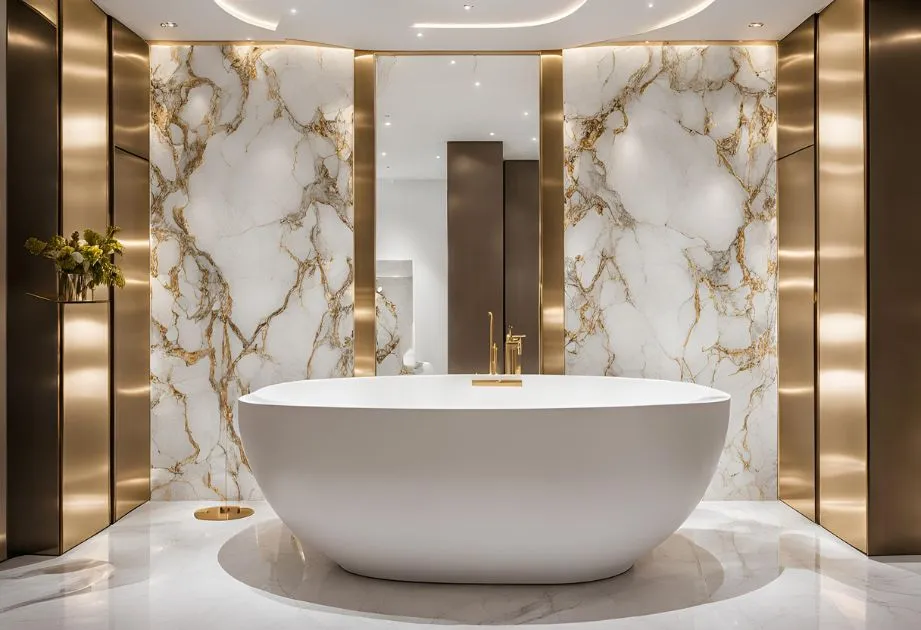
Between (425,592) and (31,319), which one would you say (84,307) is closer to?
(31,319)

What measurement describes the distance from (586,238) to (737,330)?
0.92 m

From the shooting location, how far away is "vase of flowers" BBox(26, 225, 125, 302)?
2.94 meters

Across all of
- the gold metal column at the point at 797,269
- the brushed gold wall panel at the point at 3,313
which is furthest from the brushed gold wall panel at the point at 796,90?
the brushed gold wall panel at the point at 3,313

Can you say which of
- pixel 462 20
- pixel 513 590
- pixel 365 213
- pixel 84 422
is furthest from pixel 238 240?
pixel 513 590

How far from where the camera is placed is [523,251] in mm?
3980

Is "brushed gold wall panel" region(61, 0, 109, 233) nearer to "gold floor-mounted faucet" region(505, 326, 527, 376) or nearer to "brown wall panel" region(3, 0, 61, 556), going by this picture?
"brown wall panel" region(3, 0, 61, 556)

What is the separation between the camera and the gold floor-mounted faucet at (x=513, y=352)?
3969 millimetres

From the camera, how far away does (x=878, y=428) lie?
304 centimetres

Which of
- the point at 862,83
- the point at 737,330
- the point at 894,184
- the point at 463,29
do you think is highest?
the point at 463,29

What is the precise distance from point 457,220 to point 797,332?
1.79 metres

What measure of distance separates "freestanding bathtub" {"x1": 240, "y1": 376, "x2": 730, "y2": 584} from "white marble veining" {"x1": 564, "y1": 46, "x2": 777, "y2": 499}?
1.33 meters

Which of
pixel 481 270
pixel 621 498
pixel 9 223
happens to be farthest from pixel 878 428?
pixel 9 223

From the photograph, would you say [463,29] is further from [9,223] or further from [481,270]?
[9,223]

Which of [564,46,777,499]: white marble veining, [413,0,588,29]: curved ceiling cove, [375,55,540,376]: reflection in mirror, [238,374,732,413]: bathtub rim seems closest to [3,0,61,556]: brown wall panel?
[238,374,732,413]: bathtub rim
